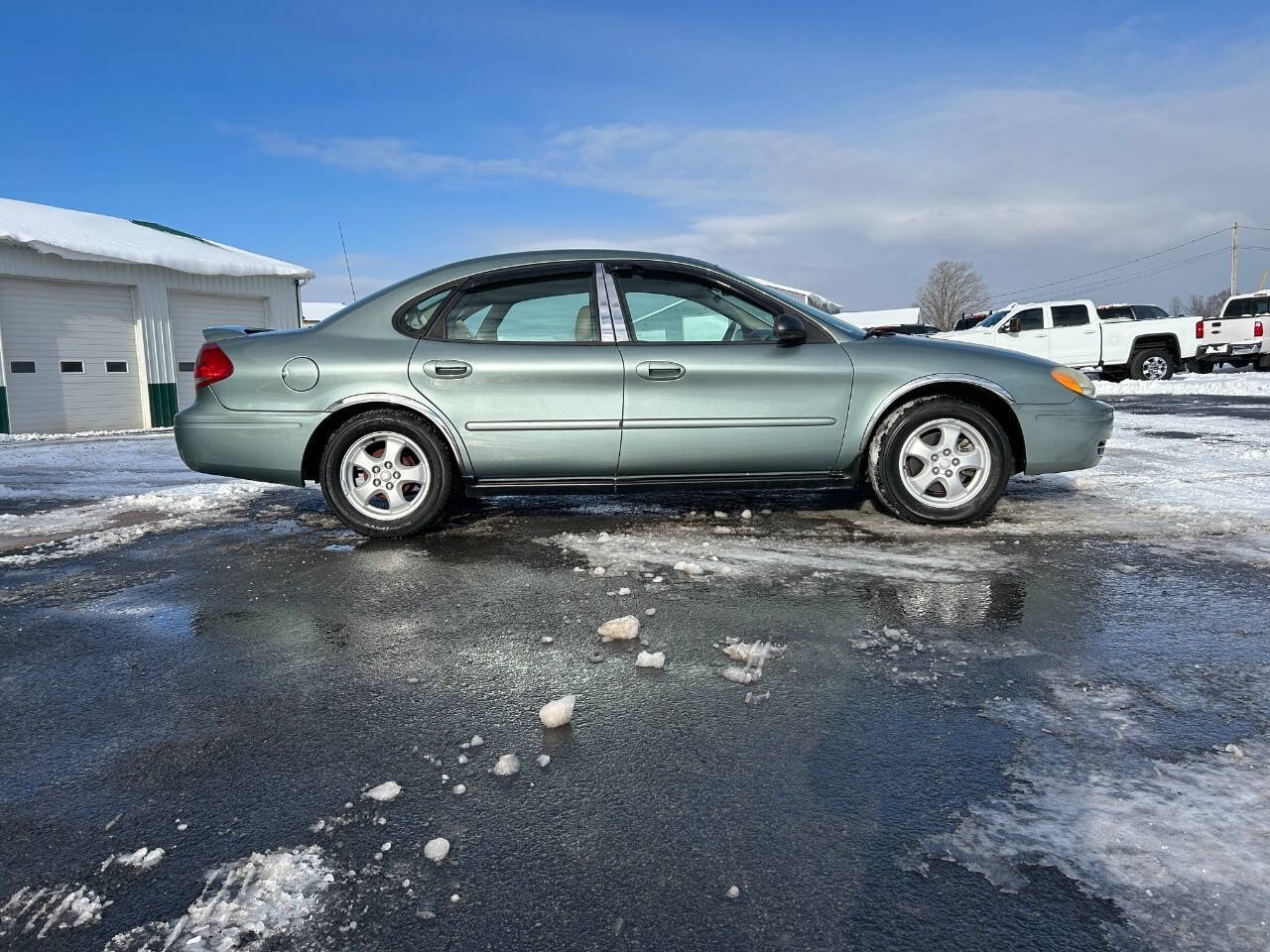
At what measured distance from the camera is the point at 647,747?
82.5 inches

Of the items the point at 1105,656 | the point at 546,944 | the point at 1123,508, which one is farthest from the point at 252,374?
the point at 1123,508

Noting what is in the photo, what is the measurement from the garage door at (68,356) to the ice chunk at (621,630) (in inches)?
629

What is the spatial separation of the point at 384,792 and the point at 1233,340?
81.3ft

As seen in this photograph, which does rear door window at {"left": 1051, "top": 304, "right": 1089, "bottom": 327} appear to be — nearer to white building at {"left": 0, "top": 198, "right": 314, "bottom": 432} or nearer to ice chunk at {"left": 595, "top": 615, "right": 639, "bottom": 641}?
white building at {"left": 0, "top": 198, "right": 314, "bottom": 432}

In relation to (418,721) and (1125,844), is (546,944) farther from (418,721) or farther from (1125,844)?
(1125,844)

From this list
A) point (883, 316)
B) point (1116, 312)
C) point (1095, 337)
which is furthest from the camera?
point (883, 316)

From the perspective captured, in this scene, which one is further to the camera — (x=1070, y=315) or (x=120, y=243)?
(x=1070, y=315)

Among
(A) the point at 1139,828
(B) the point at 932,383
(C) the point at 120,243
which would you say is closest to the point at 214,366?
(B) the point at 932,383

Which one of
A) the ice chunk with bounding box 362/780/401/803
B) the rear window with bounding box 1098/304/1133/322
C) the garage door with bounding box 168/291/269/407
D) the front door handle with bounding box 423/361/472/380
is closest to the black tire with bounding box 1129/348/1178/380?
the rear window with bounding box 1098/304/1133/322

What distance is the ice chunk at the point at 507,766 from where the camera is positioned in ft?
6.48

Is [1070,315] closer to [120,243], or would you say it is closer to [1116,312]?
[1116,312]

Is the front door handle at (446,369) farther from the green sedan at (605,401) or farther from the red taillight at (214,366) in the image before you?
the red taillight at (214,366)

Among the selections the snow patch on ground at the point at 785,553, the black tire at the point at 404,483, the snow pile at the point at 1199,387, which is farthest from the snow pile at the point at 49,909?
the snow pile at the point at 1199,387

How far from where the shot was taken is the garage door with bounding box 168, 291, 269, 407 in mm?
17000
